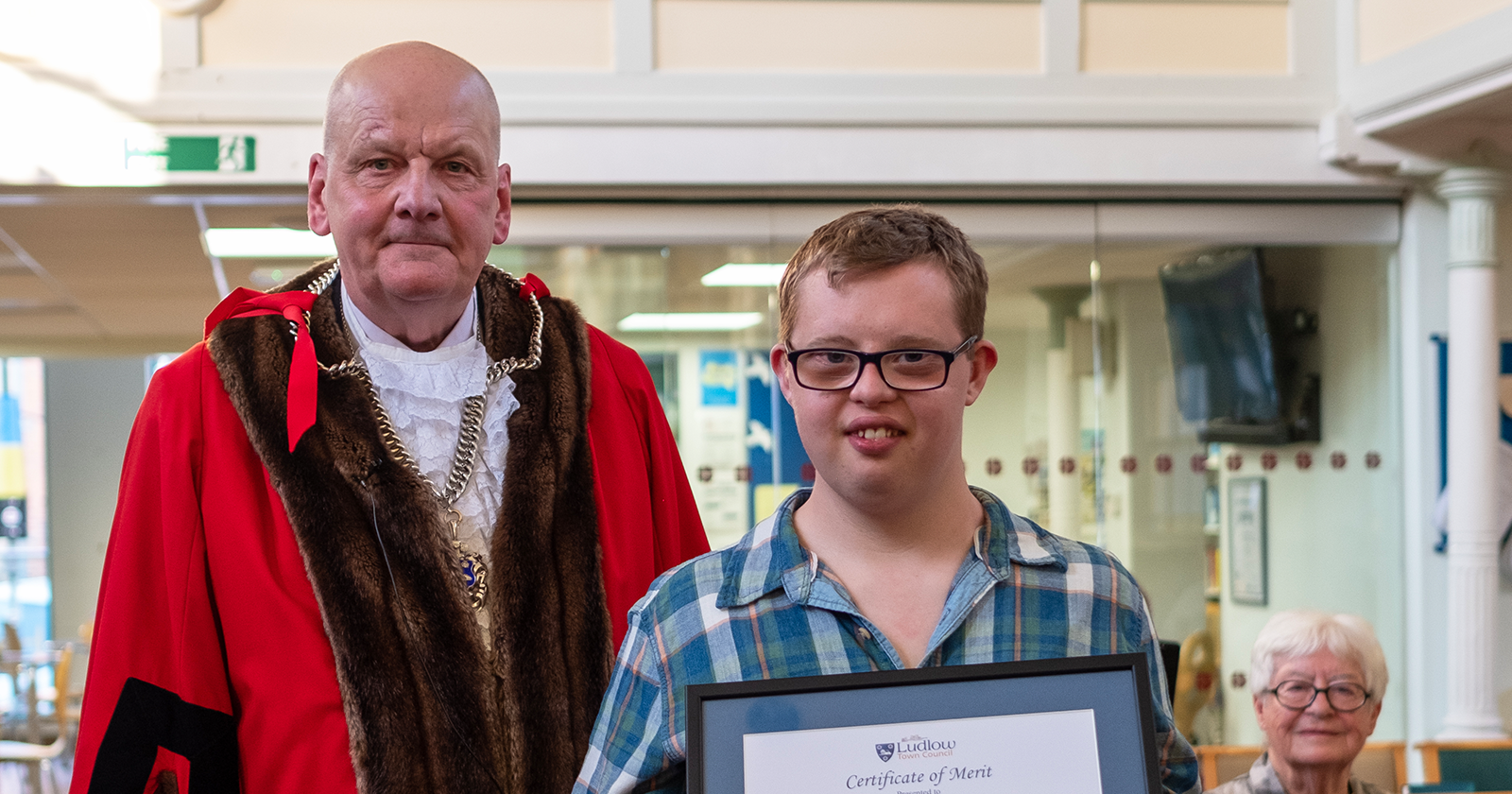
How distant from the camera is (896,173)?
5234 millimetres

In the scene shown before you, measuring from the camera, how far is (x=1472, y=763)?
11.2 feet

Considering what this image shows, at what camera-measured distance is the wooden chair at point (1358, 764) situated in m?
3.19

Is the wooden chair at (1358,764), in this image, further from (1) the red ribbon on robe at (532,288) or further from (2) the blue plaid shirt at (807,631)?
(2) the blue plaid shirt at (807,631)

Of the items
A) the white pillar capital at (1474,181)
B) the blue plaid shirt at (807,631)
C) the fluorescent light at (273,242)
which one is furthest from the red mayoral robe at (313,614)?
the white pillar capital at (1474,181)

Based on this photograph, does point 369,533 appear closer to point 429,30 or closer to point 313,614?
point 313,614

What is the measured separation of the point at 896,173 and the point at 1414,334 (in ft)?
7.92

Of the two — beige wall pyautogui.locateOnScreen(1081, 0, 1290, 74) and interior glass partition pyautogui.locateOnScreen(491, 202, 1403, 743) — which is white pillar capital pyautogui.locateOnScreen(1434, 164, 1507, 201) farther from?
beige wall pyautogui.locateOnScreen(1081, 0, 1290, 74)

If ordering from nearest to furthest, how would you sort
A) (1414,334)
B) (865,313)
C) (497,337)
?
(865,313) → (497,337) → (1414,334)

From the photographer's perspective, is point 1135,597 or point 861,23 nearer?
point 1135,597

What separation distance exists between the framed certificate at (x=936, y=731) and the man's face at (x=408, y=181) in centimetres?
86

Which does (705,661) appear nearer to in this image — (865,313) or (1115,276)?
(865,313)

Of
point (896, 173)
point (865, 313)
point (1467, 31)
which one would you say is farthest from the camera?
point (896, 173)

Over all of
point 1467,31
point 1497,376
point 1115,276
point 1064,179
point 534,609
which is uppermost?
point 1467,31

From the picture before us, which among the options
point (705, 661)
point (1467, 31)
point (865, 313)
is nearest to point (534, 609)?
point (705, 661)
